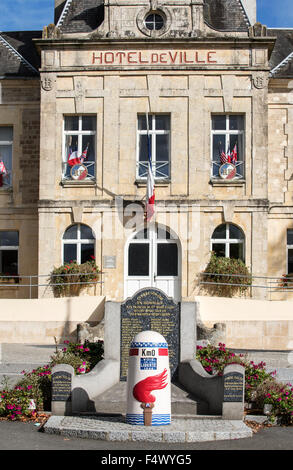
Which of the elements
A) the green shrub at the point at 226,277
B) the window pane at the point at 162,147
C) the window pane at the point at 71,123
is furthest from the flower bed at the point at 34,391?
the window pane at the point at 71,123

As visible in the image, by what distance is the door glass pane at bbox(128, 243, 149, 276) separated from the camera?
23750mm

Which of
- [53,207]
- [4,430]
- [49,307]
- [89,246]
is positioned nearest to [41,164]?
[53,207]

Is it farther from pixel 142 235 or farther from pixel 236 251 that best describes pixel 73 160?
pixel 236 251

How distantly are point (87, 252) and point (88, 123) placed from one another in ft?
13.9

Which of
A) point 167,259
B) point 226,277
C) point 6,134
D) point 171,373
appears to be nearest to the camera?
point 171,373

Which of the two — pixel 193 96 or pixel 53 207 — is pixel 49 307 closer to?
pixel 53 207

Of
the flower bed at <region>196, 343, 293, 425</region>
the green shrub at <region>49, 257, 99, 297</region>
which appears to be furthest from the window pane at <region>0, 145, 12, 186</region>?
the flower bed at <region>196, 343, 293, 425</region>

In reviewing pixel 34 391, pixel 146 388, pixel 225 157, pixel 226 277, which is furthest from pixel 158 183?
pixel 146 388

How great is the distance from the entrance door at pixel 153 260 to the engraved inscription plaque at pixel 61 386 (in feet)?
40.7

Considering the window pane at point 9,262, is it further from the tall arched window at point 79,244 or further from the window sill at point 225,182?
the window sill at point 225,182

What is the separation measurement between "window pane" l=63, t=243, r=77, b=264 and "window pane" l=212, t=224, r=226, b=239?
450 centimetres

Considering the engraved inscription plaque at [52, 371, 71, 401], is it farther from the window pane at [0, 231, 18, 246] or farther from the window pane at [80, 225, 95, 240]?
the window pane at [0, 231, 18, 246]

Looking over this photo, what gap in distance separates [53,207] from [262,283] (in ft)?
23.1

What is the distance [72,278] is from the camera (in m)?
22.9
